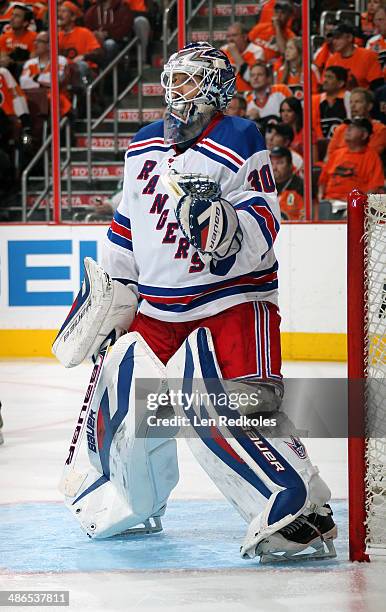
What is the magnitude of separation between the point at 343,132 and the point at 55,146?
1653 millimetres

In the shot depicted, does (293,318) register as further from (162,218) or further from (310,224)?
(162,218)

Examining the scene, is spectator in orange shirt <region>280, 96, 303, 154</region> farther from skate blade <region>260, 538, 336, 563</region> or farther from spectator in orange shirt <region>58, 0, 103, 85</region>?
skate blade <region>260, 538, 336, 563</region>

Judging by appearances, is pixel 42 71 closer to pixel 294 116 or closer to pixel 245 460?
pixel 294 116

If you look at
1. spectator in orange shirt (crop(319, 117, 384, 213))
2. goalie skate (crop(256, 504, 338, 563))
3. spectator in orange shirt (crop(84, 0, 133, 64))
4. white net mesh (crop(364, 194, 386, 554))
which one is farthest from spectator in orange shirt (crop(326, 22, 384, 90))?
goalie skate (crop(256, 504, 338, 563))

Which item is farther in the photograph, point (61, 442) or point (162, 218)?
point (61, 442)

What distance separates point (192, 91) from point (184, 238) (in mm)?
333

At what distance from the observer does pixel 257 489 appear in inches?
109

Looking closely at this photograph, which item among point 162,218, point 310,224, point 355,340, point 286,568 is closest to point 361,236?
point 355,340

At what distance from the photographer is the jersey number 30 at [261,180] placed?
2834 mm

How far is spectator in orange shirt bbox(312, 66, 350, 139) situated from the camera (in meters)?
6.88

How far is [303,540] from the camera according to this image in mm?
2752

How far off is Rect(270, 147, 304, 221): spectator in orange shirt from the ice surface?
9.61 feet

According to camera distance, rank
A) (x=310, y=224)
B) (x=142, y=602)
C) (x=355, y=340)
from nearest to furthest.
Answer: (x=142, y=602) → (x=355, y=340) → (x=310, y=224)

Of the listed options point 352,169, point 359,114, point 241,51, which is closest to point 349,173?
point 352,169
